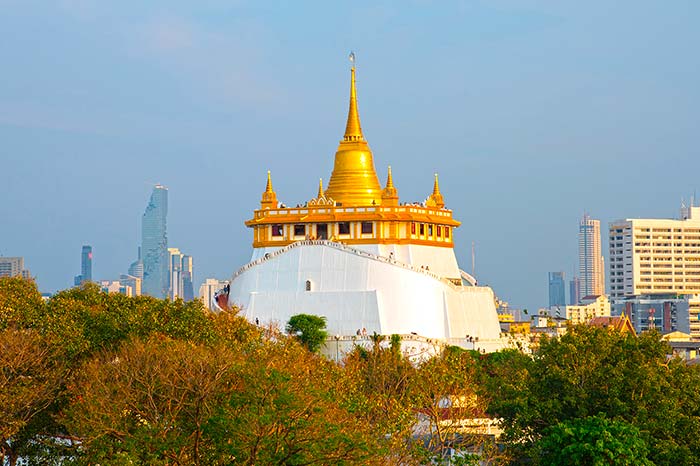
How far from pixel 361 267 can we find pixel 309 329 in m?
6.74

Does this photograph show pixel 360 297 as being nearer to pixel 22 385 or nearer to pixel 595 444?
pixel 22 385

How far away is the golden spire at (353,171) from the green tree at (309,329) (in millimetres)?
12264

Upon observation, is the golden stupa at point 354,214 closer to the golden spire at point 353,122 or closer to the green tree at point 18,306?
the golden spire at point 353,122

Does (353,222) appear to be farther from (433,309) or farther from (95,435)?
(95,435)

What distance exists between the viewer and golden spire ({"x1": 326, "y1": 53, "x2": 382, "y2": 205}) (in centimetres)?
9781

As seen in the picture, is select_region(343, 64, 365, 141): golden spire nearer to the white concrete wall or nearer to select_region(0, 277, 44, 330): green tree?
the white concrete wall

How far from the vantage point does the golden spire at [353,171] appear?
97.8 meters

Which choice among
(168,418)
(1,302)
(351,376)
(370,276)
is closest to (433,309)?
(370,276)

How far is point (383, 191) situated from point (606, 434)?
50.8m

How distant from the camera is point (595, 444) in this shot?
4569 centimetres

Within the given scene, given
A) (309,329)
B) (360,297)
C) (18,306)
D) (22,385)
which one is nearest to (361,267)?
(360,297)

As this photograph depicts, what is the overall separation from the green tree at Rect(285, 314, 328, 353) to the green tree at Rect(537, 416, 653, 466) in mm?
36323

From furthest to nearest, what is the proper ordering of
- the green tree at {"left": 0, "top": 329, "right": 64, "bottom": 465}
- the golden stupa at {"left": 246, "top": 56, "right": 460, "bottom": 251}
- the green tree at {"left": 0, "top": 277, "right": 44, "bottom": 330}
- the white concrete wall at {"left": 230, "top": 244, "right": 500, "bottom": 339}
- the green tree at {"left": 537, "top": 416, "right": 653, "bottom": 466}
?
the golden stupa at {"left": 246, "top": 56, "right": 460, "bottom": 251} < the white concrete wall at {"left": 230, "top": 244, "right": 500, "bottom": 339} < the green tree at {"left": 0, "top": 277, "right": 44, "bottom": 330} < the green tree at {"left": 0, "top": 329, "right": 64, "bottom": 465} < the green tree at {"left": 537, "top": 416, "right": 653, "bottom": 466}

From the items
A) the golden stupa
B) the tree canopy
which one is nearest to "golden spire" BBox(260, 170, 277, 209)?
the golden stupa
